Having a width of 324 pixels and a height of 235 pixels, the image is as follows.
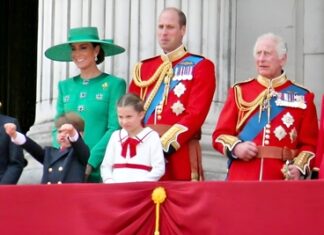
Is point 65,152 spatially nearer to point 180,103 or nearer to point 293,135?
point 180,103

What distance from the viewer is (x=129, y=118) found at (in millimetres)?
7090

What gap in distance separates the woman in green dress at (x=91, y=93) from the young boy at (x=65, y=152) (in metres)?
0.18

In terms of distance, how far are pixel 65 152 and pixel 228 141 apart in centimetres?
Result: 98

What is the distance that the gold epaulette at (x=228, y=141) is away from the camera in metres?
7.13

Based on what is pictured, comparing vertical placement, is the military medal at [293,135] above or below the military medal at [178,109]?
below

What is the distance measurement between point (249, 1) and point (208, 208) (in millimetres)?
3664

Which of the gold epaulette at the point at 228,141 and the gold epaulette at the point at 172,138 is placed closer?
the gold epaulette at the point at 228,141

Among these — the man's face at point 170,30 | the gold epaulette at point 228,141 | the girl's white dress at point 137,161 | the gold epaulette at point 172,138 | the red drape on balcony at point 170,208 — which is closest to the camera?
the red drape on balcony at point 170,208

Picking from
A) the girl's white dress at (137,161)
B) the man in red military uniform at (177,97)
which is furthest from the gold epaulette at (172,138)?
the girl's white dress at (137,161)

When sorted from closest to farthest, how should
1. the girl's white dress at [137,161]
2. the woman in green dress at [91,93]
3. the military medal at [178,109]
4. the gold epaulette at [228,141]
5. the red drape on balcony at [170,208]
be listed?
the red drape on balcony at [170,208]
the girl's white dress at [137,161]
the gold epaulette at [228,141]
the military medal at [178,109]
the woman in green dress at [91,93]

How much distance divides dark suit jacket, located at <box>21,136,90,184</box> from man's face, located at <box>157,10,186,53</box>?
83 cm

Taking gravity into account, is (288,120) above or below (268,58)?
below

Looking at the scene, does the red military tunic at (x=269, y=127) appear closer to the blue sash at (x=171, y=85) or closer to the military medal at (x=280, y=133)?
the military medal at (x=280, y=133)

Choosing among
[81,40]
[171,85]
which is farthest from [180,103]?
[81,40]
